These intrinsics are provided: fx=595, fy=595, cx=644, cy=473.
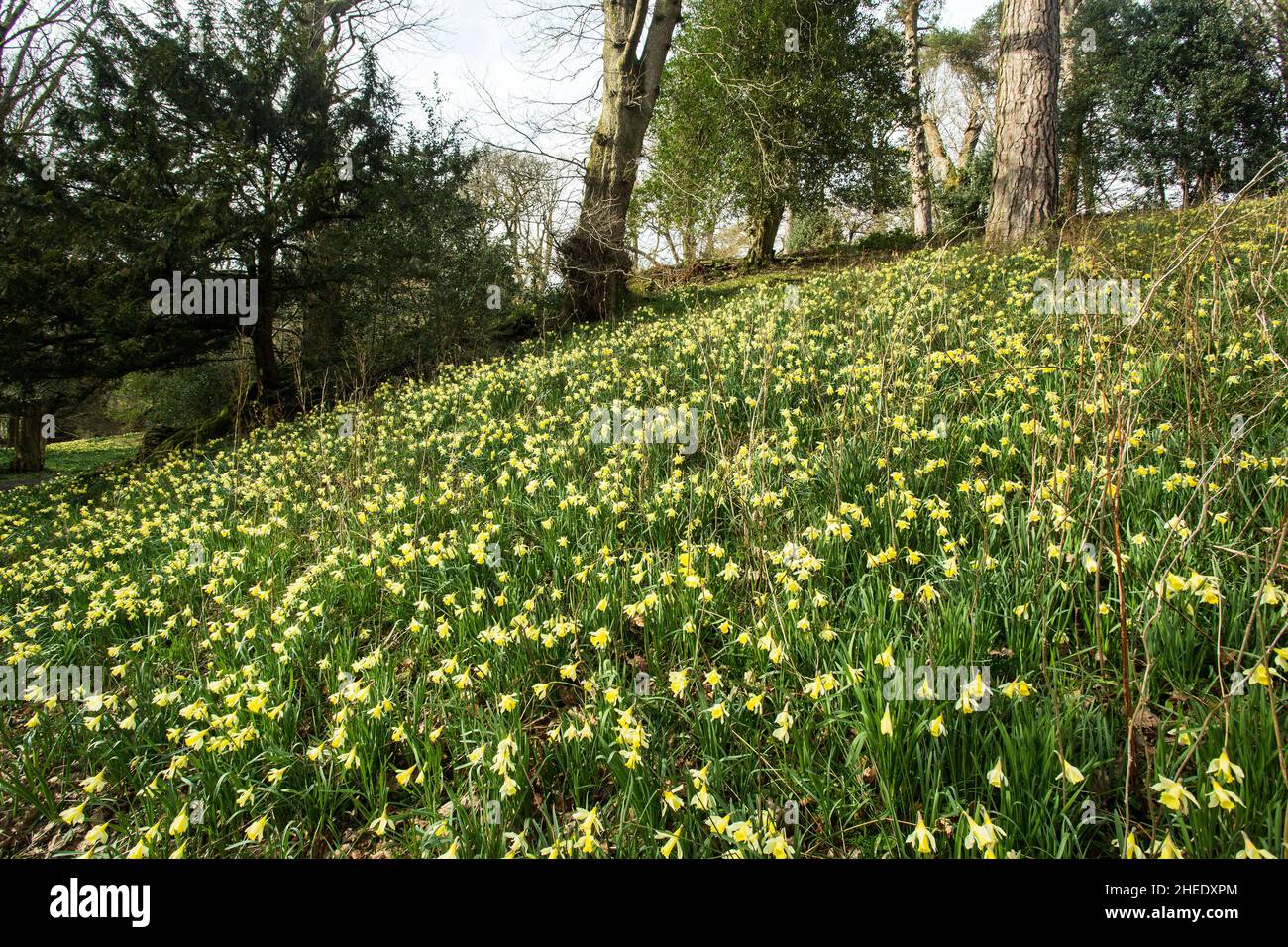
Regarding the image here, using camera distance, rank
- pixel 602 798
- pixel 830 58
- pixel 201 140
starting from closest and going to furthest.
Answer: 1. pixel 602 798
2. pixel 201 140
3. pixel 830 58

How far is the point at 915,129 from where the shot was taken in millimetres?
14812

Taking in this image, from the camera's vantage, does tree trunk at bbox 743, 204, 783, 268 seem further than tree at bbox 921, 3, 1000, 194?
No

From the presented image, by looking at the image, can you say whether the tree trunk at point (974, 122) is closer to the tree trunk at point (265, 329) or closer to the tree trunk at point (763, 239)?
the tree trunk at point (763, 239)

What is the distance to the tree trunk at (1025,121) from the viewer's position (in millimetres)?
7613

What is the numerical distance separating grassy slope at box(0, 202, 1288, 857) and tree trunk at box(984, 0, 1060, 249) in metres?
3.89

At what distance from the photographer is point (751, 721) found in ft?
6.85

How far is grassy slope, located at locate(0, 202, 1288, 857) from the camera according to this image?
68.5 inches

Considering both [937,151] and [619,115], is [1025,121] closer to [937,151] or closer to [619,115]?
[619,115]

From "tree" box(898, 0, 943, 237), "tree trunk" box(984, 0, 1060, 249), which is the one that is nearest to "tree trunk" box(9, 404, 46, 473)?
"tree trunk" box(984, 0, 1060, 249)

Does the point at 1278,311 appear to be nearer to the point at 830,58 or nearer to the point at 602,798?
the point at 602,798

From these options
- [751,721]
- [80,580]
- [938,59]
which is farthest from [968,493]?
[938,59]

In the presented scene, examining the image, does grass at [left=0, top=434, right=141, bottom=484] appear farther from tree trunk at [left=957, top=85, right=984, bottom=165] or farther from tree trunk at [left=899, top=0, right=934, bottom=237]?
tree trunk at [left=957, top=85, right=984, bottom=165]

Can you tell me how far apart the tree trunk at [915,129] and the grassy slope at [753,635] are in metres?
11.6
